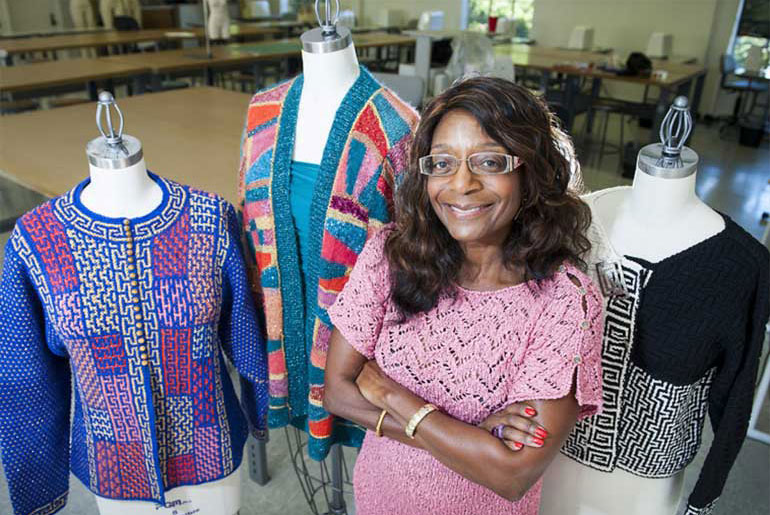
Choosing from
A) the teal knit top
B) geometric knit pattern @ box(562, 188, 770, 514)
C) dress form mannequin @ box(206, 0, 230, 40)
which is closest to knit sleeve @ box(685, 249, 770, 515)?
geometric knit pattern @ box(562, 188, 770, 514)

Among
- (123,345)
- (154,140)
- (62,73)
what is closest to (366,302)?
(123,345)

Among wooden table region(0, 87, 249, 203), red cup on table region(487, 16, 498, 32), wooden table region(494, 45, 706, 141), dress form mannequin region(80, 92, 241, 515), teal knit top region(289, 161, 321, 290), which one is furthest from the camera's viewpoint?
red cup on table region(487, 16, 498, 32)

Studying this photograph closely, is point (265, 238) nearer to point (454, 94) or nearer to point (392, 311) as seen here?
point (392, 311)

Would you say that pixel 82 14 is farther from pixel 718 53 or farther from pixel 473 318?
pixel 473 318

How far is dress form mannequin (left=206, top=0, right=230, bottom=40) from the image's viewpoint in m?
5.05

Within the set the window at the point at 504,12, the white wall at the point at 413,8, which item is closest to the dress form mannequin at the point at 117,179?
the window at the point at 504,12

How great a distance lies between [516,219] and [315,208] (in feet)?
1.41

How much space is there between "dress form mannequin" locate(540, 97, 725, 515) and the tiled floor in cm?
109

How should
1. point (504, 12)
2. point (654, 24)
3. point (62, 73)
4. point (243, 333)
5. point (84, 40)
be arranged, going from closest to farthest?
point (243, 333)
point (62, 73)
point (84, 40)
point (654, 24)
point (504, 12)

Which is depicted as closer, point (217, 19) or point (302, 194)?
point (302, 194)

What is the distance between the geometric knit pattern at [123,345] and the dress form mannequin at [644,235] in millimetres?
704

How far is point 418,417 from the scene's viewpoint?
1010 millimetres

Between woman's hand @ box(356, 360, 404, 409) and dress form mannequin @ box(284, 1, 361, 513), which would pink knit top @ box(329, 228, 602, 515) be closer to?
woman's hand @ box(356, 360, 404, 409)

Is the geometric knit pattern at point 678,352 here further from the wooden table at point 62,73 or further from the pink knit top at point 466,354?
the wooden table at point 62,73
